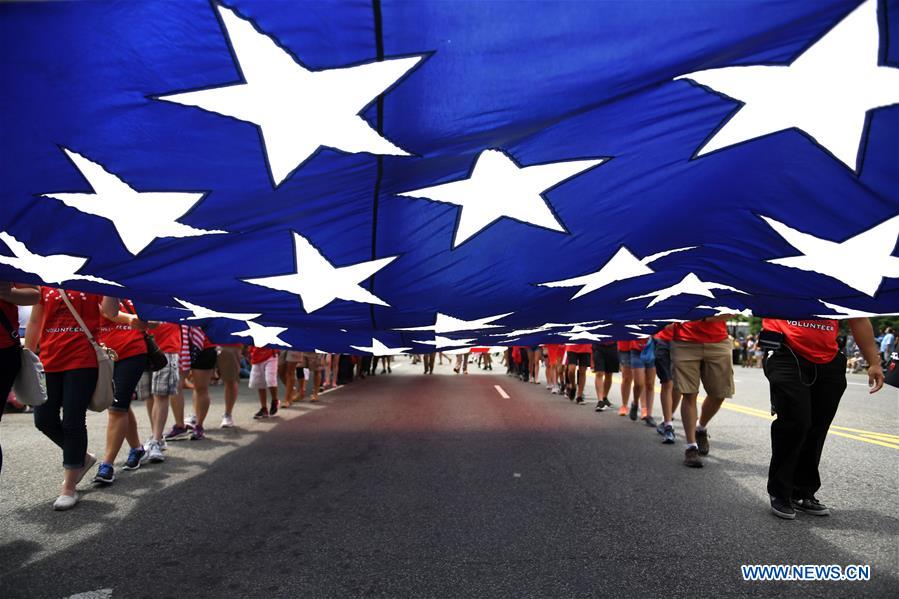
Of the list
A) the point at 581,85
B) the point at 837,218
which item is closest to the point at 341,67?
the point at 581,85

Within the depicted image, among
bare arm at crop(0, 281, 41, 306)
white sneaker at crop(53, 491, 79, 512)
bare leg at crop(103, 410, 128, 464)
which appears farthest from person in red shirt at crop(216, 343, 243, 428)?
bare arm at crop(0, 281, 41, 306)

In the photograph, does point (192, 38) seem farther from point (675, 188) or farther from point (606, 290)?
point (606, 290)

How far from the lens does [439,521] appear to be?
12.7 ft

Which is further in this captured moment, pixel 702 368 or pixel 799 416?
pixel 702 368

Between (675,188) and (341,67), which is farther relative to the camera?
(675,188)

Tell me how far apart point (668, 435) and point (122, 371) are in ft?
19.9

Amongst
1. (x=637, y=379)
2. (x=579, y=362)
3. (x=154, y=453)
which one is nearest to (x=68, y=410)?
(x=154, y=453)

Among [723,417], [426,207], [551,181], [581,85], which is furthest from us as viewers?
[723,417]

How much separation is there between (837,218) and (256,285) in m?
3.77

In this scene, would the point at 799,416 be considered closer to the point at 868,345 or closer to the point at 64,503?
the point at 868,345

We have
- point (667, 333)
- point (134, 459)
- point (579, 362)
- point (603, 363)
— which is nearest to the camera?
point (134, 459)

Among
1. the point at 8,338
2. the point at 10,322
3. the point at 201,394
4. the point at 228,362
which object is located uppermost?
the point at 10,322

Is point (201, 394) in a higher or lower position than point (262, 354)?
lower

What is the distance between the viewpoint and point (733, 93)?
7.61 feet
